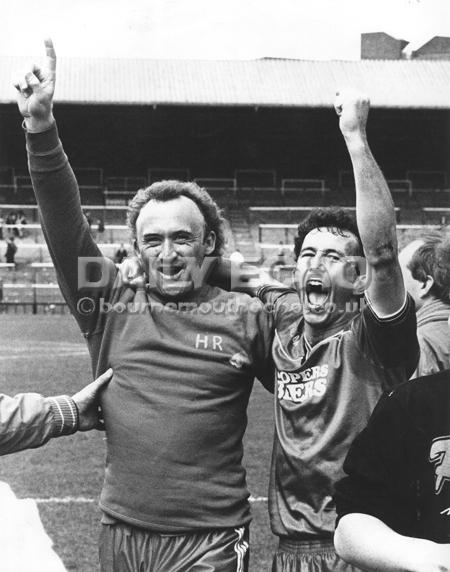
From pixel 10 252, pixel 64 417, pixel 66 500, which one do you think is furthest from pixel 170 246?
pixel 10 252

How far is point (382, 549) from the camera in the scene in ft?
5.20

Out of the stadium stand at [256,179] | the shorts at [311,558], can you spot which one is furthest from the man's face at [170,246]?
the stadium stand at [256,179]

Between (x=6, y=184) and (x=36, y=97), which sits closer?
(x=36, y=97)

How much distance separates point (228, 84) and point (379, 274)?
2858 cm

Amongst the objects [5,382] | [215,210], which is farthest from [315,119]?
[215,210]

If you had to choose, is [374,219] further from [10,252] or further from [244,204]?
[244,204]

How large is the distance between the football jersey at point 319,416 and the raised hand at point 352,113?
55 centimetres

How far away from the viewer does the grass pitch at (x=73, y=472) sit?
16.4 feet

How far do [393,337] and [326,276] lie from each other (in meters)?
0.46

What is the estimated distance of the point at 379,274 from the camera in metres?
2.28

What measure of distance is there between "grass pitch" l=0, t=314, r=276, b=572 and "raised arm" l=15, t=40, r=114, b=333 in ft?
7.95

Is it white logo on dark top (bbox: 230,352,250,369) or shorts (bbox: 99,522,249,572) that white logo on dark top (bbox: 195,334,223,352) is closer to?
white logo on dark top (bbox: 230,352,250,369)

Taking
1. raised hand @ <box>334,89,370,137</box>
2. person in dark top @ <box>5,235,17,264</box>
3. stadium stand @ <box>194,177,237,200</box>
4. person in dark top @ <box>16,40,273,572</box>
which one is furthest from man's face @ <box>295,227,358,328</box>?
stadium stand @ <box>194,177,237,200</box>

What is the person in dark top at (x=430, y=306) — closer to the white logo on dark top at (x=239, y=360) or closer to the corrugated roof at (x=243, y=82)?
the white logo on dark top at (x=239, y=360)
